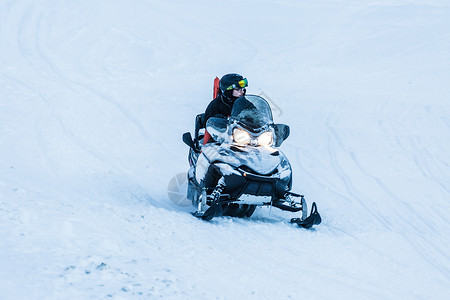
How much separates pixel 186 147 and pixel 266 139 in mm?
3756

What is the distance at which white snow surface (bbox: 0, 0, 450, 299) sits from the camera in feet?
13.1

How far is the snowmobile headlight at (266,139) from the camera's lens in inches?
235

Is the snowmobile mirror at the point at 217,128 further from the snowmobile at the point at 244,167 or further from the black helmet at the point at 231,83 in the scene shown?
the black helmet at the point at 231,83

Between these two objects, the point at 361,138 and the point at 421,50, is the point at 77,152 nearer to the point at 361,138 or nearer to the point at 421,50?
the point at 361,138

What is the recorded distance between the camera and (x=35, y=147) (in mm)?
7906

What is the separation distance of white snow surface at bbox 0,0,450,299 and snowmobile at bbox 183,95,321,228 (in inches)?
8.8

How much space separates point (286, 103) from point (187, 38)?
6.08 meters

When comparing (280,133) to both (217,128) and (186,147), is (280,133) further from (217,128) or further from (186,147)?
(186,147)

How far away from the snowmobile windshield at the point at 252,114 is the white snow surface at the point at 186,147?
39.9 inches

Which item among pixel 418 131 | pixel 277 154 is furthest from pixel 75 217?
pixel 418 131

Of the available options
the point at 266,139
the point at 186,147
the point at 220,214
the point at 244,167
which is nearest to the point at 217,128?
the point at 266,139

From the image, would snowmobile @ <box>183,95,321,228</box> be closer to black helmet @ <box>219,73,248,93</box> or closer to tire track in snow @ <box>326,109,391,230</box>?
black helmet @ <box>219,73,248,93</box>

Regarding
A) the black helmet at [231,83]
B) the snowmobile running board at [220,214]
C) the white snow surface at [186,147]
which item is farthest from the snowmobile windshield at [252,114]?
the white snow surface at [186,147]

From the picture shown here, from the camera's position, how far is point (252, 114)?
237 inches
